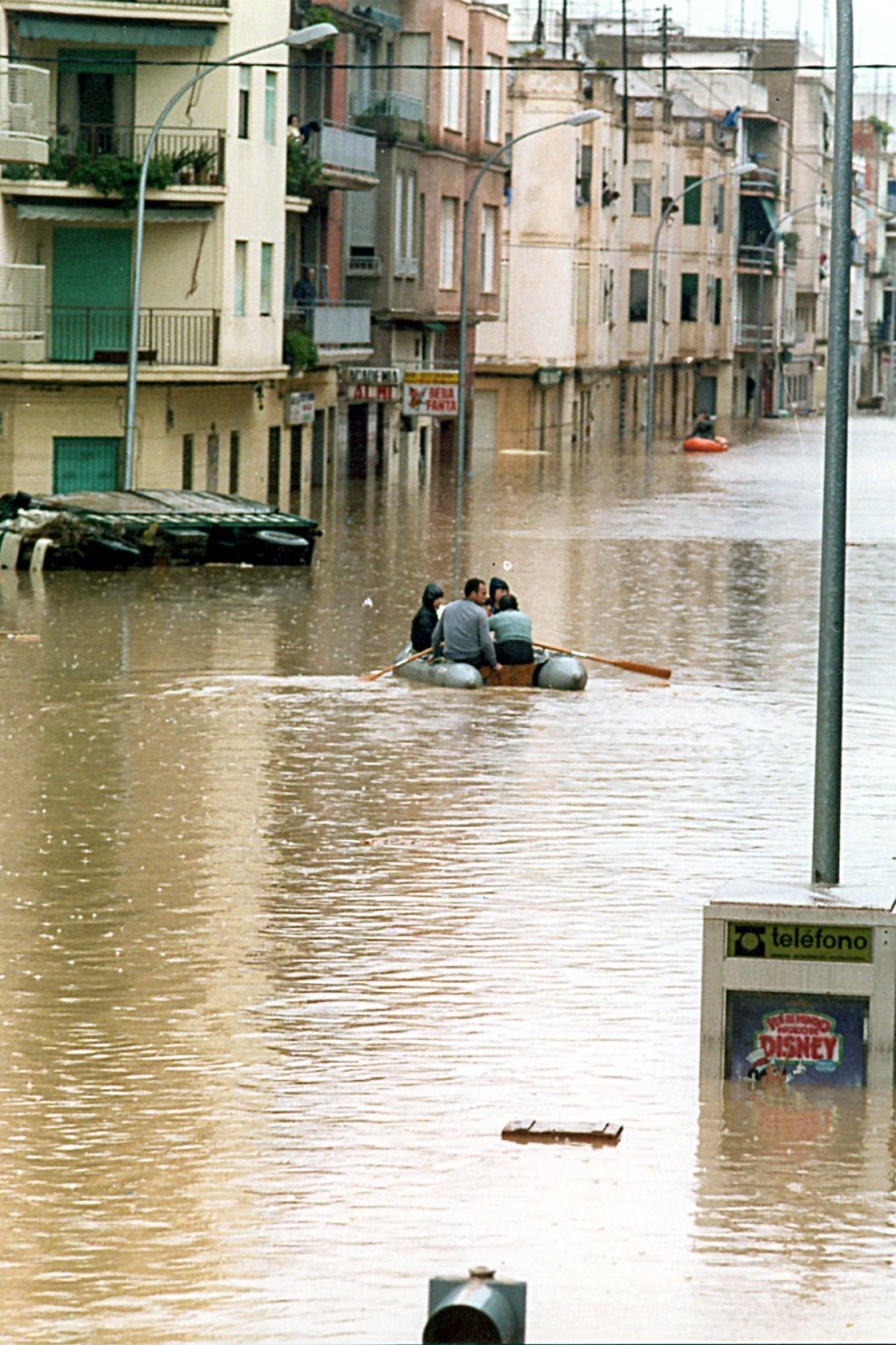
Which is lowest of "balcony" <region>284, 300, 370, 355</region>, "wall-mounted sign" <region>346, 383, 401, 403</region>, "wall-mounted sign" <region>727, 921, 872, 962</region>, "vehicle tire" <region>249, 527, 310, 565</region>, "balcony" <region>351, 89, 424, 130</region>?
"wall-mounted sign" <region>727, 921, 872, 962</region>

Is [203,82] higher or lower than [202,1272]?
higher

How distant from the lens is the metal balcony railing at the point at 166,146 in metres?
46.7

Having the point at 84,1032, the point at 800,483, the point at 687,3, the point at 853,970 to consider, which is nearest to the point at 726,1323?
the point at 853,970

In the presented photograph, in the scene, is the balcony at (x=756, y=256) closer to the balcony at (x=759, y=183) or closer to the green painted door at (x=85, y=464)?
the balcony at (x=759, y=183)

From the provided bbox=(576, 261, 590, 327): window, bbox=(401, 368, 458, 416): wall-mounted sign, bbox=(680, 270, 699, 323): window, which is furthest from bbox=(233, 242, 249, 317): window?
bbox=(680, 270, 699, 323): window

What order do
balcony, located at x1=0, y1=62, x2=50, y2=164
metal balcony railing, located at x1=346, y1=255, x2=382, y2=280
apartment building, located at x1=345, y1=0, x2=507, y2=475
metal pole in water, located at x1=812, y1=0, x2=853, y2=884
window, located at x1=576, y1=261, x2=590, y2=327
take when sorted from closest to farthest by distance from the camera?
metal pole in water, located at x1=812, y1=0, x2=853, y2=884 → balcony, located at x1=0, y1=62, x2=50, y2=164 → metal balcony railing, located at x1=346, y1=255, x2=382, y2=280 → apartment building, located at x1=345, y1=0, x2=507, y2=475 → window, located at x1=576, y1=261, x2=590, y2=327

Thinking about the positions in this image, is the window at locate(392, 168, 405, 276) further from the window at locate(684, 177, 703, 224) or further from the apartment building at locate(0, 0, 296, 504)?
the window at locate(684, 177, 703, 224)

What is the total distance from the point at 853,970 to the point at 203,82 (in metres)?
39.4

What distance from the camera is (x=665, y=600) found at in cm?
3553

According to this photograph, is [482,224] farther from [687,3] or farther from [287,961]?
[287,961]

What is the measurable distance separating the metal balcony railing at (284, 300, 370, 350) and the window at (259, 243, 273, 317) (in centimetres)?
220

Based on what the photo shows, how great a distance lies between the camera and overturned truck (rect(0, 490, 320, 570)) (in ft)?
121

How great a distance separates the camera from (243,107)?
48.9 metres

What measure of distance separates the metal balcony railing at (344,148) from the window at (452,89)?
7345 mm
